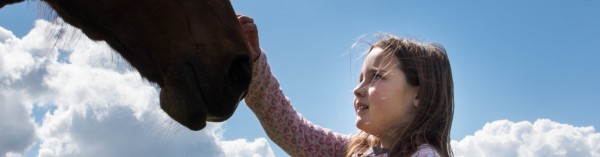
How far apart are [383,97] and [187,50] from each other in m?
0.96

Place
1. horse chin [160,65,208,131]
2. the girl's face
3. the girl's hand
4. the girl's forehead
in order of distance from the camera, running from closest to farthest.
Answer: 1. horse chin [160,65,208,131]
2. the girl's hand
3. the girl's face
4. the girl's forehead

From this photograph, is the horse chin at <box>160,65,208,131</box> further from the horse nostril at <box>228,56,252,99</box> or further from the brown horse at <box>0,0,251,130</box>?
the horse nostril at <box>228,56,252,99</box>

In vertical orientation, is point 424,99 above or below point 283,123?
above

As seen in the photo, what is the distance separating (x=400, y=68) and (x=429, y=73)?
0.15 metres

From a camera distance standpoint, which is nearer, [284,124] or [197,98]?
[197,98]

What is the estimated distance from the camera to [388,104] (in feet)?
10.5

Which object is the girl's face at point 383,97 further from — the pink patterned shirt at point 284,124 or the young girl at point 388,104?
the pink patterned shirt at point 284,124

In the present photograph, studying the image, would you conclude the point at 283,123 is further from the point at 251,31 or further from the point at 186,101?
the point at 186,101

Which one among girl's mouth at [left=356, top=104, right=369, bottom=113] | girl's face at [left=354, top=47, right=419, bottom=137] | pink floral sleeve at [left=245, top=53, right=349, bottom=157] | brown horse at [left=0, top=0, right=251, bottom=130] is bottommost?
pink floral sleeve at [left=245, top=53, right=349, bottom=157]

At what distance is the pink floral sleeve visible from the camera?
343cm

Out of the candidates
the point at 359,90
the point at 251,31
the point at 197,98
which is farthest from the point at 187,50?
the point at 359,90

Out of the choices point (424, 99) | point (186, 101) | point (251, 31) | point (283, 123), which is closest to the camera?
point (186, 101)

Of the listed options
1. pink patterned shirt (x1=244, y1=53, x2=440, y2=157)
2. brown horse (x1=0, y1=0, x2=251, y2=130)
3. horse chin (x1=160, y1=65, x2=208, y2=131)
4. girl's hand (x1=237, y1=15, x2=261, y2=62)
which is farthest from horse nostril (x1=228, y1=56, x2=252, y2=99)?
pink patterned shirt (x1=244, y1=53, x2=440, y2=157)

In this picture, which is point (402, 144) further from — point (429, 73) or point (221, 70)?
point (221, 70)
